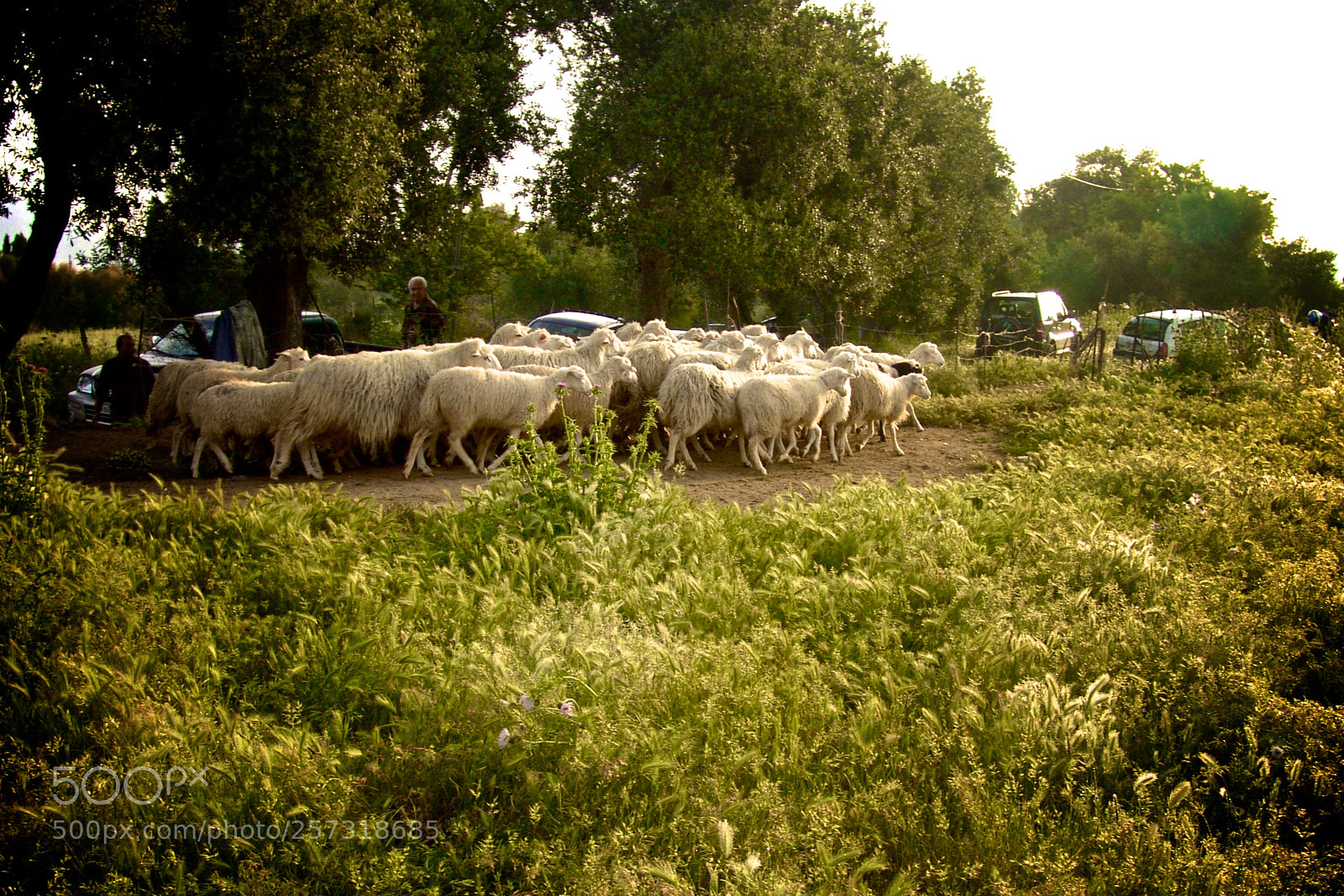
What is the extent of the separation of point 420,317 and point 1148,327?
1952cm

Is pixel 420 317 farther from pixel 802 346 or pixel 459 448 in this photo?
pixel 802 346

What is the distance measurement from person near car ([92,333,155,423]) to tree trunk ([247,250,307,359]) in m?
1.77

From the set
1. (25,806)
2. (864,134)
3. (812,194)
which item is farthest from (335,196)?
(864,134)

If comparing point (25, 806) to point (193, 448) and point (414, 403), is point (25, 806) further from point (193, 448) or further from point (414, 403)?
point (193, 448)

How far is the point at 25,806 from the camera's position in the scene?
3275 millimetres

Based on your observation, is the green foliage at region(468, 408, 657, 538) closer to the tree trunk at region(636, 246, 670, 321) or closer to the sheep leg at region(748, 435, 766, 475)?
the sheep leg at region(748, 435, 766, 475)

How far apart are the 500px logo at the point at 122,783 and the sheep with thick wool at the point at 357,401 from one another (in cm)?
566

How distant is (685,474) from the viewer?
970 centimetres

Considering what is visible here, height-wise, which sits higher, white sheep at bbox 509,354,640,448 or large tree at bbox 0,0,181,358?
large tree at bbox 0,0,181,358

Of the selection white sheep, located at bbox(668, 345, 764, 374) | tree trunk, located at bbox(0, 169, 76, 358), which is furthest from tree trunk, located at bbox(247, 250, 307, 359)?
white sheep, located at bbox(668, 345, 764, 374)

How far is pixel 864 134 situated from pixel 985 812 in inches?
946

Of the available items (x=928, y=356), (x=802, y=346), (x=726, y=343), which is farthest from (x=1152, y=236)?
(x=726, y=343)

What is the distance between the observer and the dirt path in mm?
8258

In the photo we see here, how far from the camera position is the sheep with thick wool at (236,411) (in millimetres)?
8773
